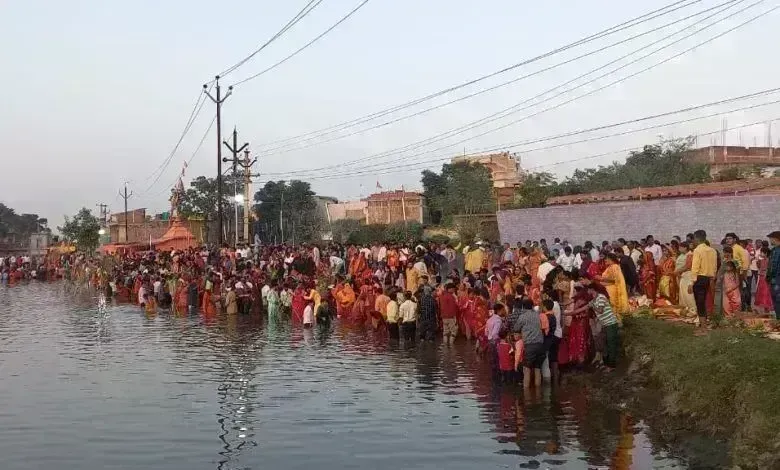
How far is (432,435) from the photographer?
12.1 metres

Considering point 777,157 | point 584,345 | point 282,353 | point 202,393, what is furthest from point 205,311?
point 777,157

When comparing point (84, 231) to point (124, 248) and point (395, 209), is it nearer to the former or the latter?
point (124, 248)

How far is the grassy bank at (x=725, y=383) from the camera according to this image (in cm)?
987

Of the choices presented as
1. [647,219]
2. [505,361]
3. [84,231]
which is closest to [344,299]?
[647,219]

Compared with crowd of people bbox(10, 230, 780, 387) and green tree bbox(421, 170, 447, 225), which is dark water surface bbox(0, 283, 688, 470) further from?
green tree bbox(421, 170, 447, 225)

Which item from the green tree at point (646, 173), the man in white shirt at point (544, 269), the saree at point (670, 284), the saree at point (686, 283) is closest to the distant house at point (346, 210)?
the green tree at point (646, 173)

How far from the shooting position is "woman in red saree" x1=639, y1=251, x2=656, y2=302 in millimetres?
20359

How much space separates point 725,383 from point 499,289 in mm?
8889

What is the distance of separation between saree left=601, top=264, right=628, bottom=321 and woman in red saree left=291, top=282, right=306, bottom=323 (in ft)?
40.6

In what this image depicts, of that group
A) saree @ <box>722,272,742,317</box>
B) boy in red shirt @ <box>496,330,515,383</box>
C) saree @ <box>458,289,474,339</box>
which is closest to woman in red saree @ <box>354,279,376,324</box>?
saree @ <box>458,289,474,339</box>

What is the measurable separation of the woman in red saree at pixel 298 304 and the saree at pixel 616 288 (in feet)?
40.6

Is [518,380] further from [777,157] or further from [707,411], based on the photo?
[777,157]

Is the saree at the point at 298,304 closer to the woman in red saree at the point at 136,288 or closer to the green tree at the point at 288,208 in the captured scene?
the woman in red saree at the point at 136,288

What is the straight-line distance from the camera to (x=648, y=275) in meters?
20.5
